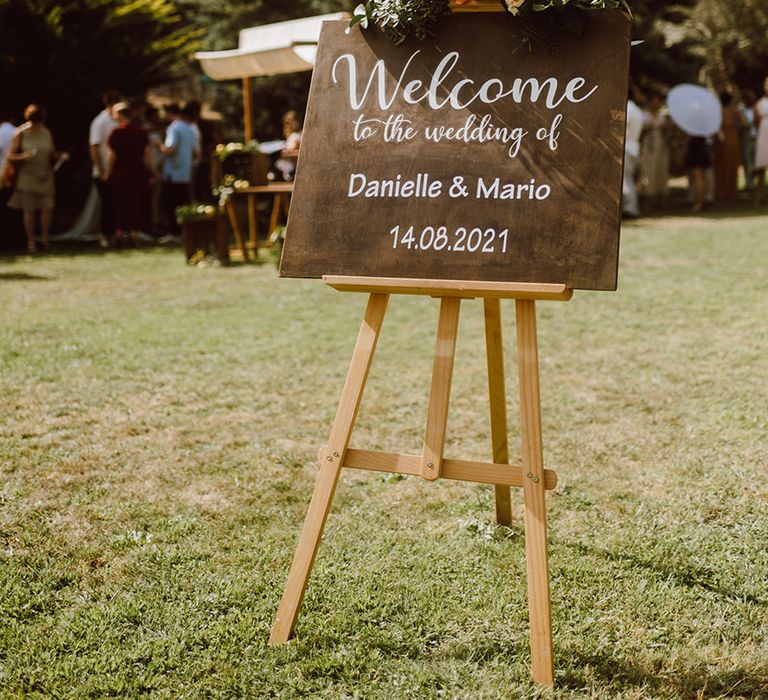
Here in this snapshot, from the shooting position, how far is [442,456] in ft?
8.43

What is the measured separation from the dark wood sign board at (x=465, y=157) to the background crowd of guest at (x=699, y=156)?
1143 cm

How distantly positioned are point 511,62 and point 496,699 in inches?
71.8

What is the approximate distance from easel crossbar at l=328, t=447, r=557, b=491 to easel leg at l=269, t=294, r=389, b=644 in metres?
0.04

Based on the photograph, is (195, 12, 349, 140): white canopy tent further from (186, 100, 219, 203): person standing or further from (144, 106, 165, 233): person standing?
(144, 106, 165, 233): person standing

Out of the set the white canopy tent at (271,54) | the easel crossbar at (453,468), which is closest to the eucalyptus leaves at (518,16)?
the easel crossbar at (453,468)

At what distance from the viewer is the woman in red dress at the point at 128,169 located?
11289 millimetres

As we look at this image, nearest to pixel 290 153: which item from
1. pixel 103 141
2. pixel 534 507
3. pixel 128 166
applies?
pixel 128 166

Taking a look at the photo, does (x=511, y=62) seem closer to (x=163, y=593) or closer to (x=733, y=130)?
(x=163, y=593)

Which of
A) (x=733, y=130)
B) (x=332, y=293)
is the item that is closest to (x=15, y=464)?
(x=332, y=293)

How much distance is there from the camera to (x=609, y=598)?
9.21 ft

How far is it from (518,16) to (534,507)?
142 centimetres

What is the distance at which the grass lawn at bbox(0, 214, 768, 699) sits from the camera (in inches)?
97.3

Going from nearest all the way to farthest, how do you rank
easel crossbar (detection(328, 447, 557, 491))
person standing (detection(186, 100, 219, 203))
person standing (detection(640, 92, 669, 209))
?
easel crossbar (detection(328, 447, 557, 491)) < person standing (detection(186, 100, 219, 203)) < person standing (detection(640, 92, 669, 209))

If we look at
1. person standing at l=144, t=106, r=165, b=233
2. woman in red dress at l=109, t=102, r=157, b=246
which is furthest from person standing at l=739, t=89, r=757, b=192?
woman in red dress at l=109, t=102, r=157, b=246
